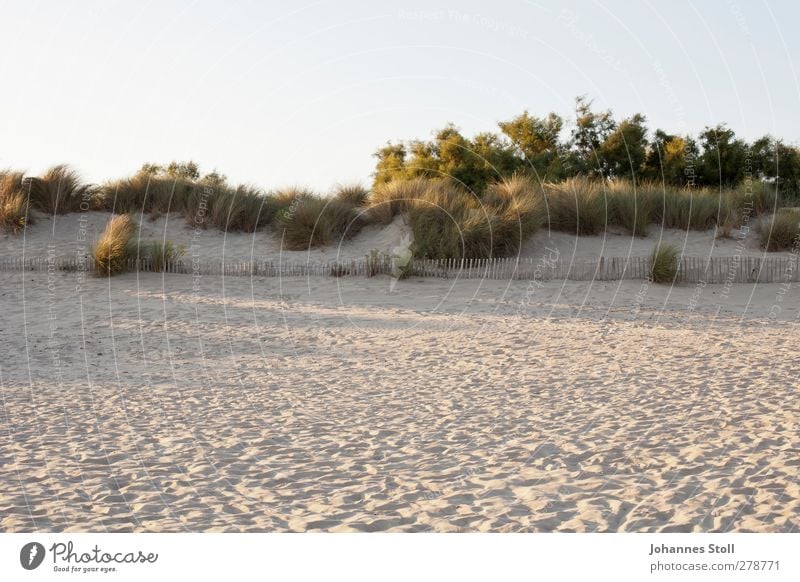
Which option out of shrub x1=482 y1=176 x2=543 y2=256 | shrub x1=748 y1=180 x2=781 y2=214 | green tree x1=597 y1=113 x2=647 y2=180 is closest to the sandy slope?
shrub x1=482 y1=176 x2=543 y2=256

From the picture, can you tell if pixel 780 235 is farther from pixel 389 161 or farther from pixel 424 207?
pixel 389 161

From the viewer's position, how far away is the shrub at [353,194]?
19891 millimetres

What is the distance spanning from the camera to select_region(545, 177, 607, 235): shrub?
17812 mm

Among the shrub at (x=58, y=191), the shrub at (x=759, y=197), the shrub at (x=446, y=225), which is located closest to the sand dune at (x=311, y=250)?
the shrub at (x=58, y=191)

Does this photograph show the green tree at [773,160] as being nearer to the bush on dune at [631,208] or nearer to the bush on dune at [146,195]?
the bush on dune at [631,208]

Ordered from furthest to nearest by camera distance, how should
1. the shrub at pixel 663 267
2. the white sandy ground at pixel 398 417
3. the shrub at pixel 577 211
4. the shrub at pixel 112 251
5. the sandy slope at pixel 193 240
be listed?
the shrub at pixel 577 211 < the sandy slope at pixel 193 240 < the shrub at pixel 112 251 < the shrub at pixel 663 267 < the white sandy ground at pixel 398 417

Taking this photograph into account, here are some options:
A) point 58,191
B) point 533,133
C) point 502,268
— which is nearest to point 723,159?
point 533,133

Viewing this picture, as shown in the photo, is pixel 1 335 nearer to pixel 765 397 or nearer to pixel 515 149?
pixel 765 397

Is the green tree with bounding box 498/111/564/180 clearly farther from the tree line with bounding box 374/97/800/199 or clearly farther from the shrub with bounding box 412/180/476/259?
the shrub with bounding box 412/180/476/259

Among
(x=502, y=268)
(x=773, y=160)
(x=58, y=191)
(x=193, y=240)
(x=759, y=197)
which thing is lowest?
A: (x=502, y=268)

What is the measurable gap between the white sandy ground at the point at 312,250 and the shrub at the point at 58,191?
32 cm

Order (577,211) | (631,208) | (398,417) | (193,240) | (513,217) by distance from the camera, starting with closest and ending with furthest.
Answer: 1. (398,417)
2. (513,217)
3. (577,211)
4. (631,208)
5. (193,240)

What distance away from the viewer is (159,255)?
15.2 metres

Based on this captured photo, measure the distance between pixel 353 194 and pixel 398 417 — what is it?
46.0 feet
